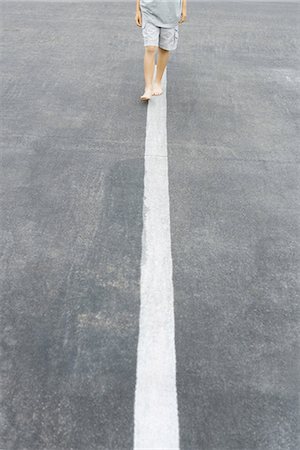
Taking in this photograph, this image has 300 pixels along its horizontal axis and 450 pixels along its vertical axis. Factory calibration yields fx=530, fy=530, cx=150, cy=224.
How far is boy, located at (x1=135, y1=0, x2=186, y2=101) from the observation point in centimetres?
516

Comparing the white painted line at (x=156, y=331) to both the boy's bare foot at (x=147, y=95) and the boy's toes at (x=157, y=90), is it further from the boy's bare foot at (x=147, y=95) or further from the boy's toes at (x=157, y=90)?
the boy's toes at (x=157, y=90)

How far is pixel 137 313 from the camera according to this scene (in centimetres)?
290

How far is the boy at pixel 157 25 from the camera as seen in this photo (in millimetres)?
5156

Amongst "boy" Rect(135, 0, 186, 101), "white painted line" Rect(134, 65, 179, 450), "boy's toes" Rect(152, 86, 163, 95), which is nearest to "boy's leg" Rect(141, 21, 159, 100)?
Answer: "boy" Rect(135, 0, 186, 101)

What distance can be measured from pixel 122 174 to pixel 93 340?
1.79 metres

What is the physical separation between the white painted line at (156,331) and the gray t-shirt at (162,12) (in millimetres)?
1768

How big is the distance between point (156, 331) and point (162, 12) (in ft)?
11.7

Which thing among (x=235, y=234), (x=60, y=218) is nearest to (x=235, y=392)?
(x=235, y=234)

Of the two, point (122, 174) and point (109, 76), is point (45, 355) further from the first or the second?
point (109, 76)

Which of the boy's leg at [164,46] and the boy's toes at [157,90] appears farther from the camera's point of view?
the boy's toes at [157,90]

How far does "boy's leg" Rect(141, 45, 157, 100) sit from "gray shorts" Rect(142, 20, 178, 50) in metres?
0.06

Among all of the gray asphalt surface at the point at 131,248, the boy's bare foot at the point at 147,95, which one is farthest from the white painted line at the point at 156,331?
the boy's bare foot at the point at 147,95

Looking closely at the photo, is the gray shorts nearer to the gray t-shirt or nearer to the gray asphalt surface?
the gray t-shirt

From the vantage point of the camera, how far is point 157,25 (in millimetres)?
5277
